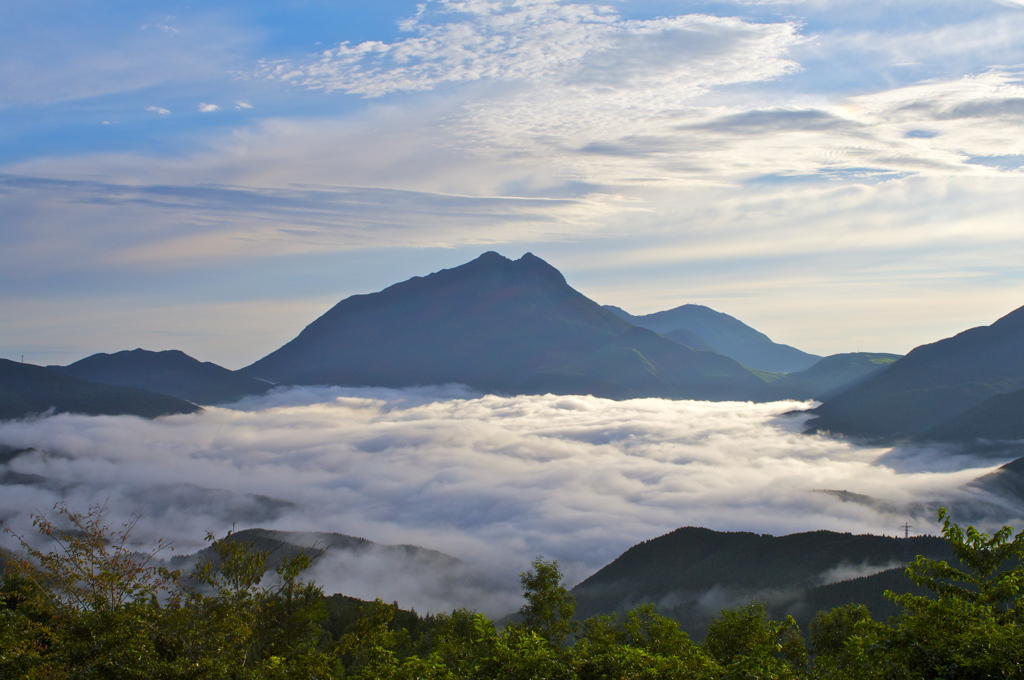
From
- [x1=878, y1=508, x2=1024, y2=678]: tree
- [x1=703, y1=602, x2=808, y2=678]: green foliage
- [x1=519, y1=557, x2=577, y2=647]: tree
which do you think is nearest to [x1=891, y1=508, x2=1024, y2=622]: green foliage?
[x1=878, y1=508, x2=1024, y2=678]: tree

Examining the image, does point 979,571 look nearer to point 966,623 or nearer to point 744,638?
point 966,623

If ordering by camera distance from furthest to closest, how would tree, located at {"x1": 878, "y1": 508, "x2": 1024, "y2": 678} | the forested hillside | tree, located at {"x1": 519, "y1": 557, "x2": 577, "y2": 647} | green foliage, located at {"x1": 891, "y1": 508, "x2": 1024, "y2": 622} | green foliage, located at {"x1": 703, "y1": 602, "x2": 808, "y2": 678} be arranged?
tree, located at {"x1": 519, "y1": 557, "x2": 577, "y2": 647} < green foliage, located at {"x1": 703, "y1": 602, "x2": 808, "y2": 678} < green foliage, located at {"x1": 891, "y1": 508, "x2": 1024, "y2": 622} < the forested hillside < tree, located at {"x1": 878, "y1": 508, "x2": 1024, "y2": 678}

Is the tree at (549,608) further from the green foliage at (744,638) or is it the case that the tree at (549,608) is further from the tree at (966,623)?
the tree at (966,623)

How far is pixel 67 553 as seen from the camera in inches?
1141

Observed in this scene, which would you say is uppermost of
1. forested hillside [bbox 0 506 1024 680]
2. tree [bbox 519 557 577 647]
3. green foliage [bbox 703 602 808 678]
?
forested hillside [bbox 0 506 1024 680]

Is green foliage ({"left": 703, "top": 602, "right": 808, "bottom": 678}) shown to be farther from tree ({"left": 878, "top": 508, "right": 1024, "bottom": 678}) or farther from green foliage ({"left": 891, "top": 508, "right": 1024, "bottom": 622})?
tree ({"left": 878, "top": 508, "right": 1024, "bottom": 678})

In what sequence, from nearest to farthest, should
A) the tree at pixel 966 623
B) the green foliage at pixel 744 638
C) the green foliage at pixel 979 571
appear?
the tree at pixel 966 623 → the green foliage at pixel 979 571 → the green foliage at pixel 744 638

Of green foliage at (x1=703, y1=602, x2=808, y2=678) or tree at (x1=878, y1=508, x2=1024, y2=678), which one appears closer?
tree at (x1=878, y1=508, x2=1024, y2=678)

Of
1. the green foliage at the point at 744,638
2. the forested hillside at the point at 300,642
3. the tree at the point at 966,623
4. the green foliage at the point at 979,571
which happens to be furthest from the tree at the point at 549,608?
the green foliage at the point at 979,571

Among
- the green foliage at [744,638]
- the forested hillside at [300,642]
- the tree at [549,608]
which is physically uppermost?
the forested hillside at [300,642]

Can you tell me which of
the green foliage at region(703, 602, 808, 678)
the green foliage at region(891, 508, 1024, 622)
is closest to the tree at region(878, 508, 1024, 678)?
the green foliage at region(891, 508, 1024, 622)

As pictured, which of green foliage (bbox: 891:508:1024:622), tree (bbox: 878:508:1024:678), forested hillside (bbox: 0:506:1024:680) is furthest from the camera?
green foliage (bbox: 891:508:1024:622)

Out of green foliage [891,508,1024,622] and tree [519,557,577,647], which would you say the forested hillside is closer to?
green foliage [891,508,1024,622]

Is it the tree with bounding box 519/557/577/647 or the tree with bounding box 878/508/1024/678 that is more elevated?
the tree with bounding box 878/508/1024/678
